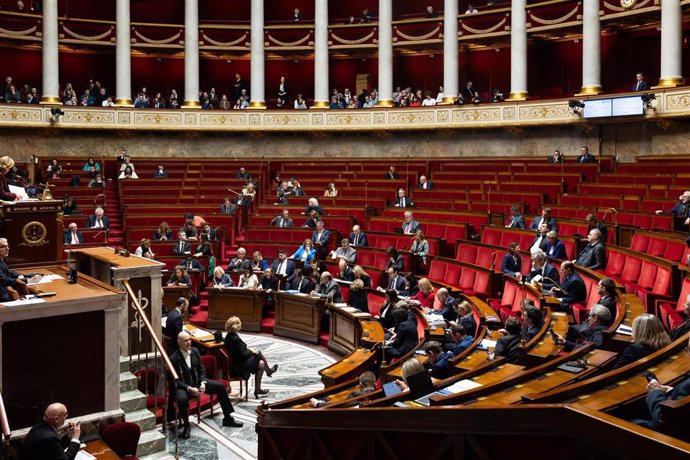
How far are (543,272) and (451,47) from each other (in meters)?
13.1

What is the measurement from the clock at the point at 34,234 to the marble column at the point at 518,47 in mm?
15238

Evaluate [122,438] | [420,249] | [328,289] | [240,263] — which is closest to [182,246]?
[240,263]

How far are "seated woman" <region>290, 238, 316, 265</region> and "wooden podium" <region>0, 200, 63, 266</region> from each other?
6610mm

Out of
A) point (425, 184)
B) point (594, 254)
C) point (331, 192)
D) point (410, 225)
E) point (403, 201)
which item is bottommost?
point (594, 254)

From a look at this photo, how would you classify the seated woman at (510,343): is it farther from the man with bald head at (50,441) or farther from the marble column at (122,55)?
the marble column at (122,55)

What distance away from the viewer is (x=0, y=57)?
2392 cm

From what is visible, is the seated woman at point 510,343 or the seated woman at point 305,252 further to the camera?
the seated woman at point 305,252

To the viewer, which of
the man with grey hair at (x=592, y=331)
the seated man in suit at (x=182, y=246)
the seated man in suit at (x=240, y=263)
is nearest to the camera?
the man with grey hair at (x=592, y=331)

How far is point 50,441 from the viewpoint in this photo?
5156mm

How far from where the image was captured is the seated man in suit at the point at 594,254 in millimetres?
10023

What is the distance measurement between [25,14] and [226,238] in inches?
443

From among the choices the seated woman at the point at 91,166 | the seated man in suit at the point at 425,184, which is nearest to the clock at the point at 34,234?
the seated man in suit at the point at 425,184

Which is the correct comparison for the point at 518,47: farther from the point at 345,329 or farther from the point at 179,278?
the point at 345,329

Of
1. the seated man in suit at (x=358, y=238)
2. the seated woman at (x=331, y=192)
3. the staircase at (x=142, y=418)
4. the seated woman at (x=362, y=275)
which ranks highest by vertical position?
the seated woman at (x=331, y=192)
